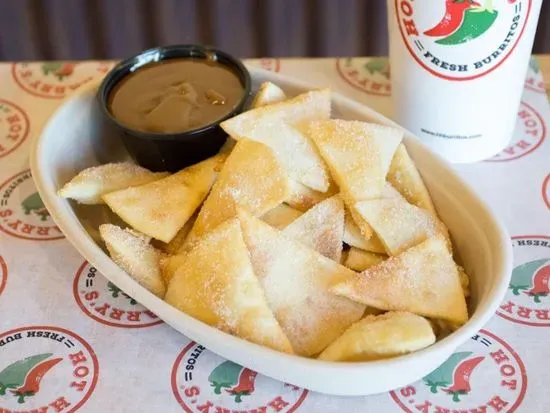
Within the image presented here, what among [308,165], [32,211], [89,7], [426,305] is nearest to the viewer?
[426,305]

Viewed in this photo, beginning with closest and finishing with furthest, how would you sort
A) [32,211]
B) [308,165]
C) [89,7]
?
[308,165] → [32,211] → [89,7]

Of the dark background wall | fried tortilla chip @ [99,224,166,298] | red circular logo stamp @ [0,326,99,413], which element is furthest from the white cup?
the dark background wall

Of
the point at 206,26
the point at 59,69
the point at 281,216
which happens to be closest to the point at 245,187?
the point at 281,216

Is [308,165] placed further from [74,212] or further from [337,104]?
[74,212]

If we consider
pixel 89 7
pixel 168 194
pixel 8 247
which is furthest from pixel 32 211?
pixel 89 7

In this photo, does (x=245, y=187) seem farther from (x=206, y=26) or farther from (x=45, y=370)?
(x=206, y=26)

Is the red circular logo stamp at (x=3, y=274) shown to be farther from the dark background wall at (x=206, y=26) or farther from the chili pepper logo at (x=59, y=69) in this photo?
the dark background wall at (x=206, y=26)
